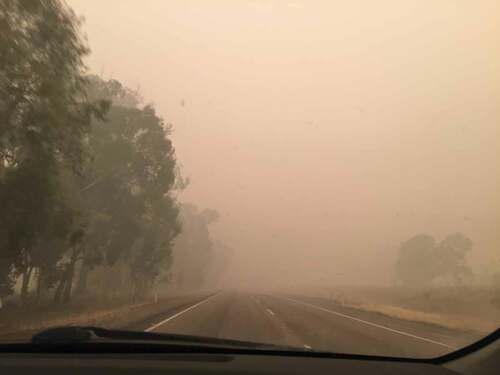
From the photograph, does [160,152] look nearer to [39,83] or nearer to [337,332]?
[39,83]

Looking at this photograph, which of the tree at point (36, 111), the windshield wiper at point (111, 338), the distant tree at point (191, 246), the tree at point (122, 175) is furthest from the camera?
the distant tree at point (191, 246)

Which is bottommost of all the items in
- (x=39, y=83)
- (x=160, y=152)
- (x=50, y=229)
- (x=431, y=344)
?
(x=431, y=344)

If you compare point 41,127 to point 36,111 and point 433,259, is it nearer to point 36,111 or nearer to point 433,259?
point 36,111

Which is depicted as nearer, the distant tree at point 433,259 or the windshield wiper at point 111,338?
the windshield wiper at point 111,338

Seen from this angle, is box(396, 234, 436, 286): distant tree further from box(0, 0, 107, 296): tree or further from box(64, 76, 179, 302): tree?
box(0, 0, 107, 296): tree

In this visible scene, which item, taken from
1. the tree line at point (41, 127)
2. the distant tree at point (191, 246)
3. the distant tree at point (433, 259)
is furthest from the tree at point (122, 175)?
the distant tree at point (433, 259)

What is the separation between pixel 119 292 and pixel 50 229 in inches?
1340

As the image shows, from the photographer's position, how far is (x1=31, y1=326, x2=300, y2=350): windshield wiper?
4800mm

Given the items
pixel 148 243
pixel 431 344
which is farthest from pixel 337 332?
pixel 148 243

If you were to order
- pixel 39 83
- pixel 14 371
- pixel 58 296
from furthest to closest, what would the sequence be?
pixel 58 296, pixel 39 83, pixel 14 371

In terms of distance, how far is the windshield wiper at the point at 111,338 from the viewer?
189 inches

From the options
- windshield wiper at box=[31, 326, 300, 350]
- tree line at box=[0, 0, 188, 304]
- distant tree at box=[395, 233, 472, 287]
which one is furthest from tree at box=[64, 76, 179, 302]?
distant tree at box=[395, 233, 472, 287]

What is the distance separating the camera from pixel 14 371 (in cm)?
397

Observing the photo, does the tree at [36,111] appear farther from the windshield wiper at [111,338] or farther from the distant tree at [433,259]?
the distant tree at [433,259]
